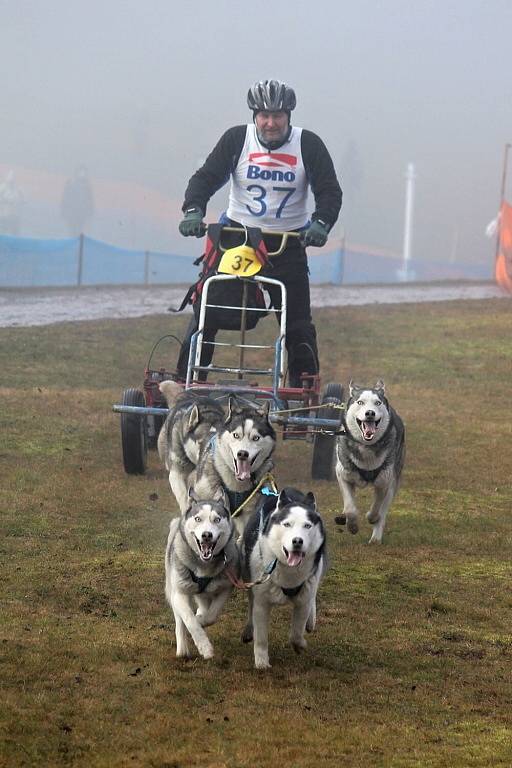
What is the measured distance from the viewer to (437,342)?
19984mm

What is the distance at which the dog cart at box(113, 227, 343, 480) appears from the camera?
8516 mm

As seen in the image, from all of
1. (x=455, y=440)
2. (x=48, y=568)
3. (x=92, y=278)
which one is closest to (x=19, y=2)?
(x=92, y=278)

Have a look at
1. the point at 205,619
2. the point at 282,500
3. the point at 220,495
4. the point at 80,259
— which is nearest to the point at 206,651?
the point at 205,619

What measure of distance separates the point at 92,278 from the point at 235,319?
2108cm

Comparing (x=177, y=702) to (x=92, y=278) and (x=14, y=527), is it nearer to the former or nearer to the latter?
(x=14, y=527)

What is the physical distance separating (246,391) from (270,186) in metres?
1.97

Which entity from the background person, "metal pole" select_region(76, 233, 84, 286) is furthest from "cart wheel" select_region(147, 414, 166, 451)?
the background person

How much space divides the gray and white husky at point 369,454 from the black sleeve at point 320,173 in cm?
183

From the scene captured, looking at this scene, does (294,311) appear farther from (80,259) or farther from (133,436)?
(80,259)

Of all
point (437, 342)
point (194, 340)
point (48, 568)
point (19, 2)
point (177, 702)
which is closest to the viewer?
point (177, 702)

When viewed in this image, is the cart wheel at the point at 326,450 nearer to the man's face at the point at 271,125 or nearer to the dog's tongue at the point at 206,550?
the man's face at the point at 271,125

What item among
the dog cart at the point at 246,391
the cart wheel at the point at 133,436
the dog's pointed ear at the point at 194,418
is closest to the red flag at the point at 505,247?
the dog cart at the point at 246,391

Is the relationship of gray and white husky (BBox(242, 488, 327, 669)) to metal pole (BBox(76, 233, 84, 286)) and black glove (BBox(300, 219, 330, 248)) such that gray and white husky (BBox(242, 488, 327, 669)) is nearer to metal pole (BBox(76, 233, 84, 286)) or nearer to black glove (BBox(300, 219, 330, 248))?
black glove (BBox(300, 219, 330, 248))

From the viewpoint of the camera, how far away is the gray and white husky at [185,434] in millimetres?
7695
